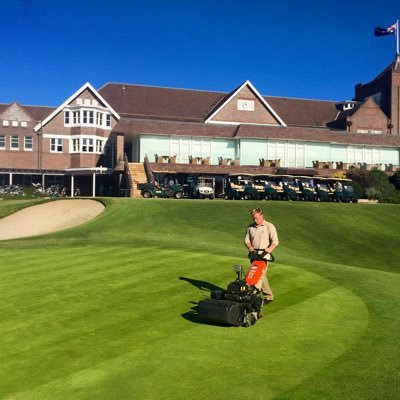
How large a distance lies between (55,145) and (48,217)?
2888 centimetres

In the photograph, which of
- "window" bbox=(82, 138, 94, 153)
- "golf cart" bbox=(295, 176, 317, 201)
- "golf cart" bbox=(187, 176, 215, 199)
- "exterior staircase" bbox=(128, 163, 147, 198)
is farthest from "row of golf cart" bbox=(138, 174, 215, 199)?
"window" bbox=(82, 138, 94, 153)

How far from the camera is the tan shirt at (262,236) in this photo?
→ 10.6 m

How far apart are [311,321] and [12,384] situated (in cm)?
542

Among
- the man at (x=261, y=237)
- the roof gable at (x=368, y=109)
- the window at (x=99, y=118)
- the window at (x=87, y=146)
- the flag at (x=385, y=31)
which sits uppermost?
the flag at (x=385, y=31)

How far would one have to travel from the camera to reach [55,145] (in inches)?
2295

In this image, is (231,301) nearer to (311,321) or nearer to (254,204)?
(311,321)

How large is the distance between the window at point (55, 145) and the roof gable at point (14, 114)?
3666 mm

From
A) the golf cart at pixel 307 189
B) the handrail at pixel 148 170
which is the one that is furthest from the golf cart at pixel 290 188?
the handrail at pixel 148 170

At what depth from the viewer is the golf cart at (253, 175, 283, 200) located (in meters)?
41.5

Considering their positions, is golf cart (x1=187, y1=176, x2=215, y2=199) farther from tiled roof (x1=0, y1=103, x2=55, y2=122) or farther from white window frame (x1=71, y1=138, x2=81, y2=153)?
tiled roof (x1=0, y1=103, x2=55, y2=122)

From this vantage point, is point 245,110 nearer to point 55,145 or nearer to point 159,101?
point 159,101

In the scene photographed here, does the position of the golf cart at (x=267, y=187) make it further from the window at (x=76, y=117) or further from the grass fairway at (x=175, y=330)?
the window at (x=76, y=117)

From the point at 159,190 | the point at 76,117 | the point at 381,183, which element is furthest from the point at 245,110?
the point at 159,190

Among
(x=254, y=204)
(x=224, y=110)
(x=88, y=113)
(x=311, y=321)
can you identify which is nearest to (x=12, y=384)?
(x=311, y=321)
